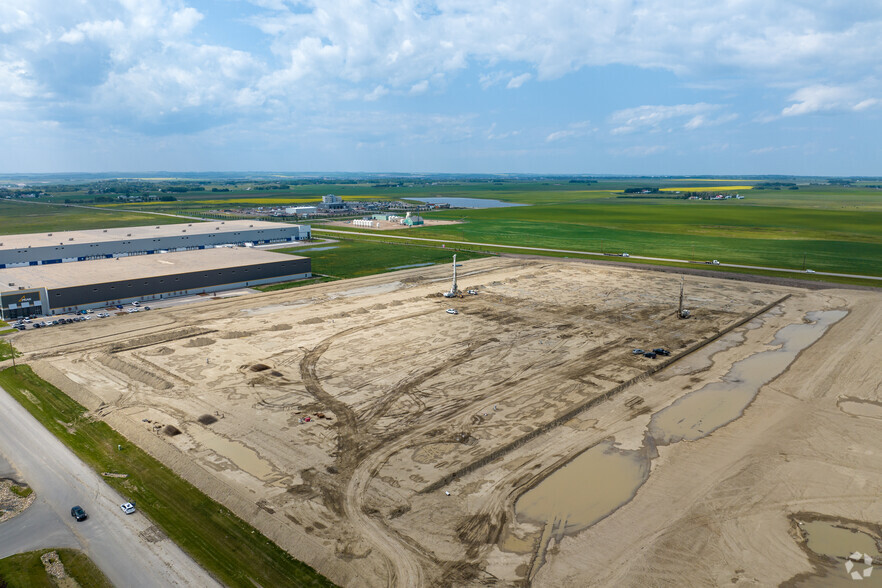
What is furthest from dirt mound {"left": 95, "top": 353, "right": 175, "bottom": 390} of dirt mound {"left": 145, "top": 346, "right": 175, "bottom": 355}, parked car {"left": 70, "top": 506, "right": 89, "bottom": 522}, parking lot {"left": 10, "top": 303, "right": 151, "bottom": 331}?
parked car {"left": 70, "top": 506, "right": 89, "bottom": 522}

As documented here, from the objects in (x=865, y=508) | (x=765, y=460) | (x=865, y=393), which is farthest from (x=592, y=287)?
(x=865, y=508)

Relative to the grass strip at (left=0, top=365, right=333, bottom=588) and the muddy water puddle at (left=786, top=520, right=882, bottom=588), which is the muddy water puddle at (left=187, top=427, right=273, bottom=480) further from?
the muddy water puddle at (left=786, top=520, right=882, bottom=588)

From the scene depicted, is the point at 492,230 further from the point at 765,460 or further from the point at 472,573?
the point at 472,573

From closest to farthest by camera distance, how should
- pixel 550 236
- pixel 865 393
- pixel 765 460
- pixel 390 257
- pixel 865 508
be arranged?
1. pixel 865 508
2. pixel 765 460
3. pixel 865 393
4. pixel 390 257
5. pixel 550 236

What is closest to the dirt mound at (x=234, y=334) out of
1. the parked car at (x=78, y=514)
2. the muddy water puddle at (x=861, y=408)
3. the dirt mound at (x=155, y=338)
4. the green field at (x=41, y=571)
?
the dirt mound at (x=155, y=338)

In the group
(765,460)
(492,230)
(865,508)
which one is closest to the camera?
(865,508)

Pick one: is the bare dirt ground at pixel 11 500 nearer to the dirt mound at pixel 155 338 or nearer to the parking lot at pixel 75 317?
the dirt mound at pixel 155 338

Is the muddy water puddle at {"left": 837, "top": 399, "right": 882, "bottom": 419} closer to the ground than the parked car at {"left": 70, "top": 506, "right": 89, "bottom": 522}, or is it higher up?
higher up
